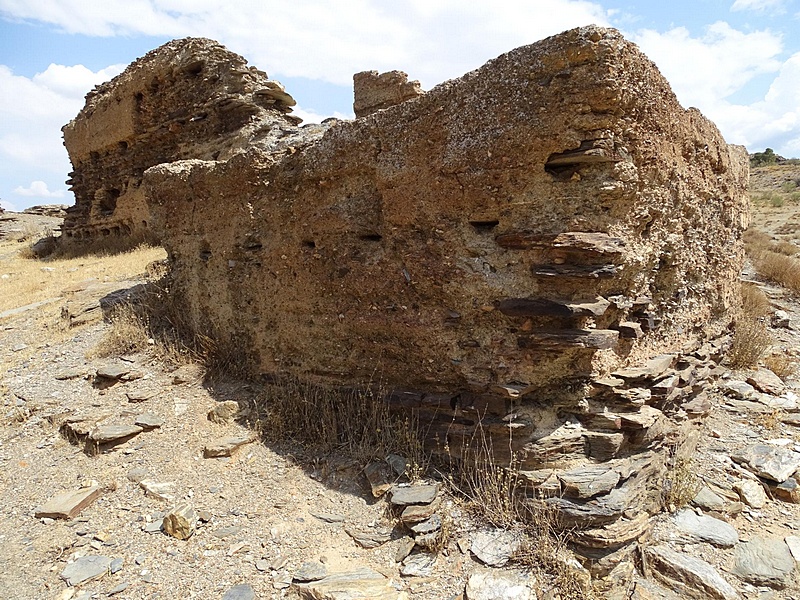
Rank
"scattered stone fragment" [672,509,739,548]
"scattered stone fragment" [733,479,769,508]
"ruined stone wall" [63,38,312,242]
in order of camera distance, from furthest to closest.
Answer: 1. "ruined stone wall" [63,38,312,242]
2. "scattered stone fragment" [733,479,769,508]
3. "scattered stone fragment" [672,509,739,548]

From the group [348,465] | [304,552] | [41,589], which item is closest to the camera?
[41,589]

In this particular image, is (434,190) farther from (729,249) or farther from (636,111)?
(729,249)

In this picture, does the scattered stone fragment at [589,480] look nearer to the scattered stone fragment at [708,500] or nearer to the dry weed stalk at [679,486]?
the dry weed stalk at [679,486]

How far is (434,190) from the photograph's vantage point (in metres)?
3.30

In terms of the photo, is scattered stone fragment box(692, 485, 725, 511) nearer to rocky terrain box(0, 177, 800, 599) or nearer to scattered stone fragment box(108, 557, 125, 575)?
rocky terrain box(0, 177, 800, 599)

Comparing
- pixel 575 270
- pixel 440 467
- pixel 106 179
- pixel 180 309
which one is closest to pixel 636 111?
pixel 575 270

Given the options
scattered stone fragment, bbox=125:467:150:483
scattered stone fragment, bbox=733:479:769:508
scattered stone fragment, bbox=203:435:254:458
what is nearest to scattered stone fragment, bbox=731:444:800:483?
scattered stone fragment, bbox=733:479:769:508

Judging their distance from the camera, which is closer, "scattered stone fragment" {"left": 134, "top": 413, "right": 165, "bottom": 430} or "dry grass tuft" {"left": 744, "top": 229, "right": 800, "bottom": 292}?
"scattered stone fragment" {"left": 134, "top": 413, "right": 165, "bottom": 430}

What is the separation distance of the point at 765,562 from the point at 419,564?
1949 mm

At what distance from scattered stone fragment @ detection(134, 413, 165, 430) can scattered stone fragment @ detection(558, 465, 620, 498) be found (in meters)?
3.14

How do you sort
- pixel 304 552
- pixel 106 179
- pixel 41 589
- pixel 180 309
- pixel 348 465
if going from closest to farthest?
pixel 41 589 < pixel 304 552 < pixel 348 465 < pixel 180 309 < pixel 106 179

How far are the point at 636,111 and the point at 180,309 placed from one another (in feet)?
15.4

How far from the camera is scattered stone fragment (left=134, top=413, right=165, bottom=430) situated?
4.09 meters

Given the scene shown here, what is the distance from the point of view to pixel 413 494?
3.08 m
